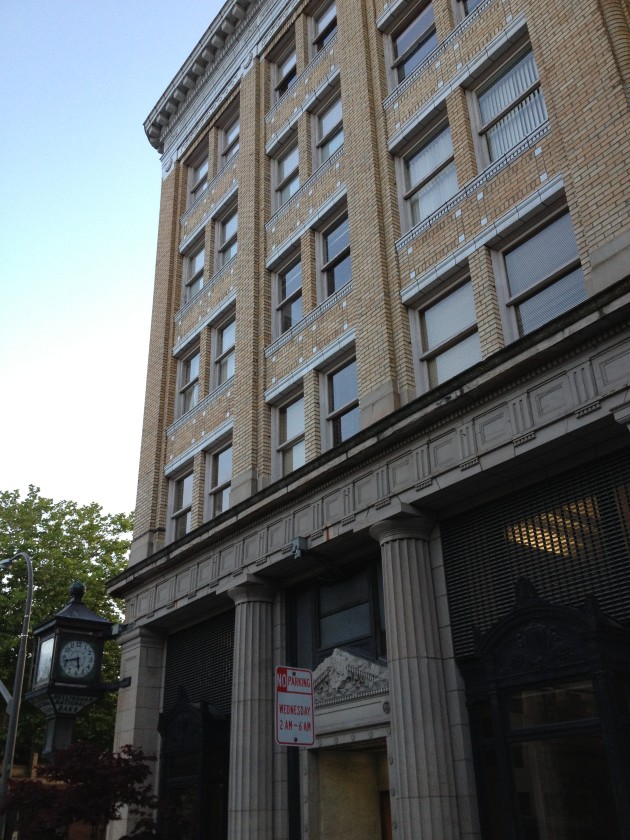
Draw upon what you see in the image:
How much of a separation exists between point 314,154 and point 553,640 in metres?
14.5

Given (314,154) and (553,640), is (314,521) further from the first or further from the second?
(314,154)

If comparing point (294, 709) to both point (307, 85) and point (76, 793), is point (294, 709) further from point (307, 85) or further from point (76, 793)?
point (307, 85)

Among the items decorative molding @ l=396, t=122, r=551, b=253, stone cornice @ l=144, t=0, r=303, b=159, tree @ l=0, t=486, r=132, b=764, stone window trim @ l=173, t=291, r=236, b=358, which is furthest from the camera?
tree @ l=0, t=486, r=132, b=764

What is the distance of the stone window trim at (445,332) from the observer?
46.7 feet

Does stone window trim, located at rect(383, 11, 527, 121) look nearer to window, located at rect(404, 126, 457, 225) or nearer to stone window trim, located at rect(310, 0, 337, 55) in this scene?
window, located at rect(404, 126, 457, 225)

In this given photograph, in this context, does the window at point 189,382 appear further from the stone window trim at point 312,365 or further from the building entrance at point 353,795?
the building entrance at point 353,795

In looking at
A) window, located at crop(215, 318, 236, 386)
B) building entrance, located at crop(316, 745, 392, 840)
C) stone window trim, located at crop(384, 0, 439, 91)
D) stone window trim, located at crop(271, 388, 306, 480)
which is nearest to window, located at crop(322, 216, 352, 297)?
stone window trim, located at crop(271, 388, 306, 480)

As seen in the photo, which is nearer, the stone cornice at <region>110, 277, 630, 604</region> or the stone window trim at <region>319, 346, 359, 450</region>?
the stone cornice at <region>110, 277, 630, 604</region>

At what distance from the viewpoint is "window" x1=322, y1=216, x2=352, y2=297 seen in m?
18.3

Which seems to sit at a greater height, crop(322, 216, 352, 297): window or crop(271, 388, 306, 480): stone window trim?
crop(322, 216, 352, 297): window

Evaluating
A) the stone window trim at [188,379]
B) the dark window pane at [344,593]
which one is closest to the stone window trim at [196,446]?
the stone window trim at [188,379]

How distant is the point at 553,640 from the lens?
10859 millimetres

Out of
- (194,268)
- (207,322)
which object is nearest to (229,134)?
(194,268)

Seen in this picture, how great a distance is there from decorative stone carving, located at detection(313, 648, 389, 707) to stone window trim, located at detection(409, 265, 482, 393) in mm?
5010
